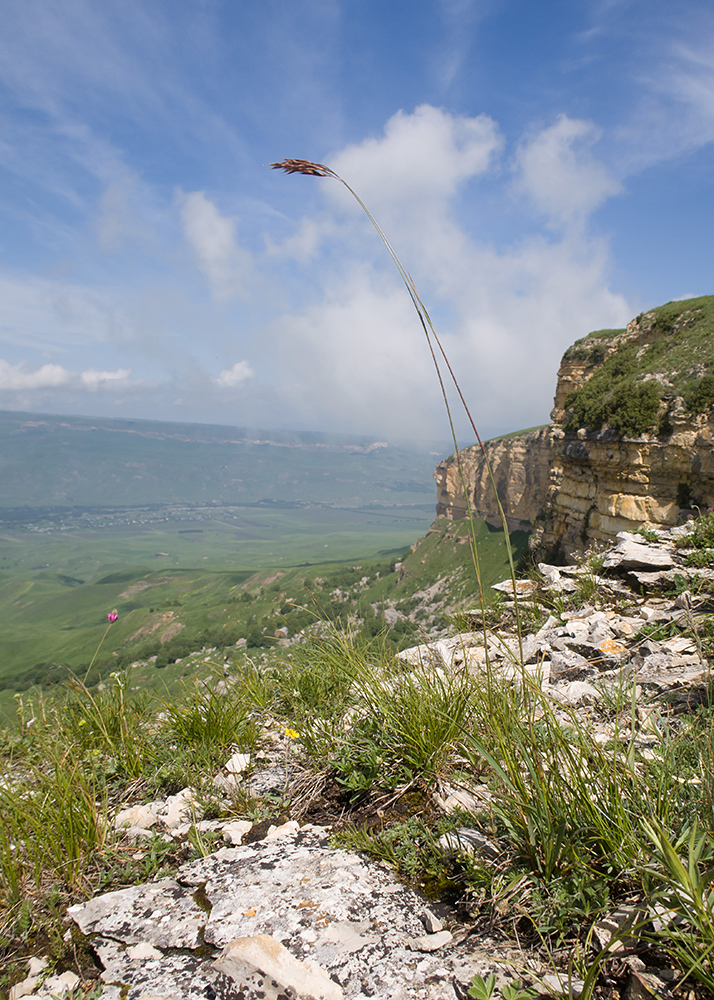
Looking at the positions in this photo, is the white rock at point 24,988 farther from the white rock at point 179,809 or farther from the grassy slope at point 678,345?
the grassy slope at point 678,345

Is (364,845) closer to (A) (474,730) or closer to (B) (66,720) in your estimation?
(A) (474,730)

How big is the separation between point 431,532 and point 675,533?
3985 inches

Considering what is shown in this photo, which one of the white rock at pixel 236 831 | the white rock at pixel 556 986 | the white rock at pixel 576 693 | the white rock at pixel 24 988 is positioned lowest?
the white rock at pixel 236 831

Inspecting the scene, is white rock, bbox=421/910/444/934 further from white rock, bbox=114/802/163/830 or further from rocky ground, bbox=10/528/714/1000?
white rock, bbox=114/802/163/830

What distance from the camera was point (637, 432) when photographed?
23047 mm

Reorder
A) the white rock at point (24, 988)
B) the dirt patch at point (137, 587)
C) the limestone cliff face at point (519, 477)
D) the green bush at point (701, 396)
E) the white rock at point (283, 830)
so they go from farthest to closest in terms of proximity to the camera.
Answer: the dirt patch at point (137, 587) < the limestone cliff face at point (519, 477) < the green bush at point (701, 396) < the white rock at point (283, 830) < the white rock at point (24, 988)

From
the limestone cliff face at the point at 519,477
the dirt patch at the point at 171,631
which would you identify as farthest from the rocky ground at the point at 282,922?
the dirt patch at the point at 171,631

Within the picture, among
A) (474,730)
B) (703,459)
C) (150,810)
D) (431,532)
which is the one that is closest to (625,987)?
(474,730)

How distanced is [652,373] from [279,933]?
3189cm

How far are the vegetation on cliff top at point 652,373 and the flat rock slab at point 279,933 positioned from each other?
2751 cm

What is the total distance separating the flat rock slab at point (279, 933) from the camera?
1382 millimetres

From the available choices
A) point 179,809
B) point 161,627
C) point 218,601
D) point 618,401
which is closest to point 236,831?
point 179,809

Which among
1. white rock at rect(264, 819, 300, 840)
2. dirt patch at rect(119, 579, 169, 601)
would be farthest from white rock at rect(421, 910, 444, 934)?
dirt patch at rect(119, 579, 169, 601)

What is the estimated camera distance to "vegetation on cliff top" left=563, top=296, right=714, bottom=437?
2253cm
